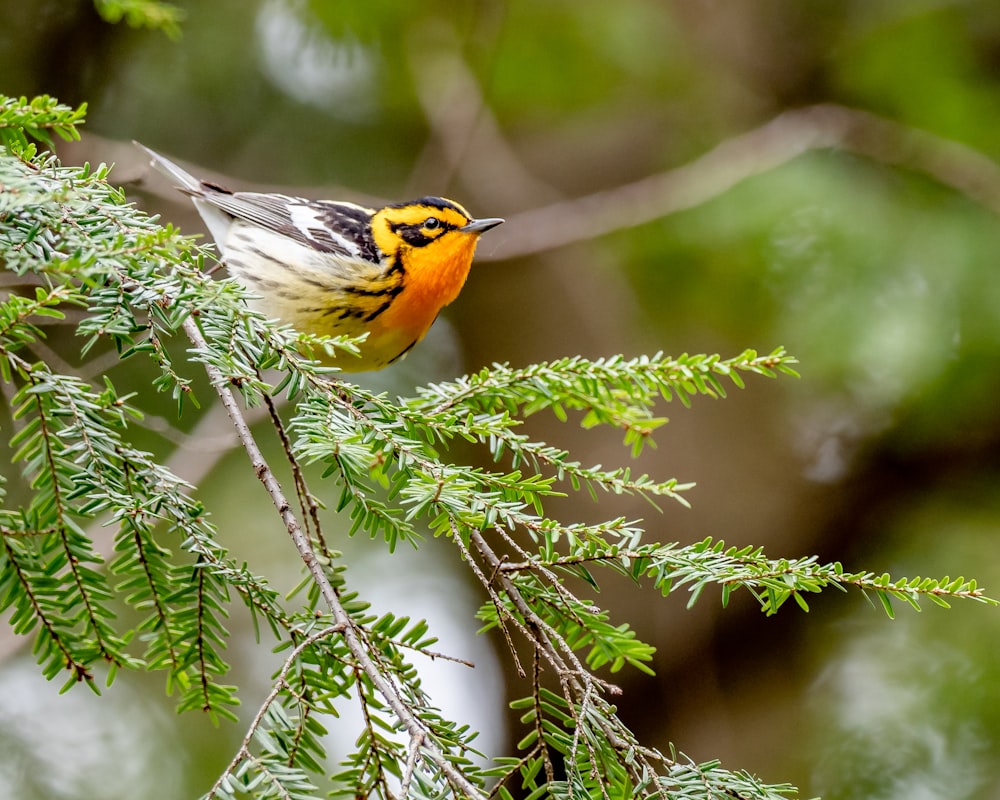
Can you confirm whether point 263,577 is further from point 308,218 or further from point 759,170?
point 759,170

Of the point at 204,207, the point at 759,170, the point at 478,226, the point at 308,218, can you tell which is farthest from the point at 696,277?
the point at 204,207

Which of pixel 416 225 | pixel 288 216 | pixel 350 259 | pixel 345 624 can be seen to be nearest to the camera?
pixel 345 624

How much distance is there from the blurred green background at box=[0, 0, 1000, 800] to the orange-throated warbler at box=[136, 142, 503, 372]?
50cm

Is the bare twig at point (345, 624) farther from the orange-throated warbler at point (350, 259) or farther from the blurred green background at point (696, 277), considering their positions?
the blurred green background at point (696, 277)

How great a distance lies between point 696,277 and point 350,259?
68.7 inches

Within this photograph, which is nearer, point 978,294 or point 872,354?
point 872,354

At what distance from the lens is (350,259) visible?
324cm

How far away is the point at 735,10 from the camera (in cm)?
550

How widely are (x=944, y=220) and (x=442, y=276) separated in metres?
2.33

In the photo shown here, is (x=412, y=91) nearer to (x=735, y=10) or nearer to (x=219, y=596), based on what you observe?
(x=735, y=10)

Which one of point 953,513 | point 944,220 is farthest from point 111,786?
point 944,220

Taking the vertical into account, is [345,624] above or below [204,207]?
above

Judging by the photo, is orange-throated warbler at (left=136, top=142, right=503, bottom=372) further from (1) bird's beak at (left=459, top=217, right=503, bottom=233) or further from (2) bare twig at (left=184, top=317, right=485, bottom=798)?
(2) bare twig at (left=184, top=317, right=485, bottom=798)

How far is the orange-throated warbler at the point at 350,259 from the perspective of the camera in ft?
10.4
